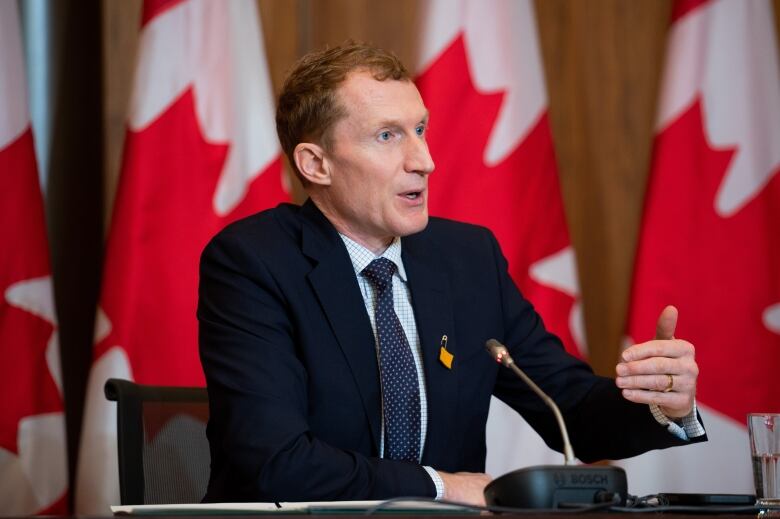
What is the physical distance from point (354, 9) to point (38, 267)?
1607 mm

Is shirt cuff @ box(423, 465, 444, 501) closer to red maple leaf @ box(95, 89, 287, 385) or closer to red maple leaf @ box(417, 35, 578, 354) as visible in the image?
red maple leaf @ box(95, 89, 287, 385)

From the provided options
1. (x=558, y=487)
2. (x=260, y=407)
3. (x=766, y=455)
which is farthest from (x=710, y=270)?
(x=558, y=487)

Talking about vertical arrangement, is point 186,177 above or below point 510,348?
above

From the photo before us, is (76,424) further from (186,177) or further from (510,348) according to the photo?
(510,348)

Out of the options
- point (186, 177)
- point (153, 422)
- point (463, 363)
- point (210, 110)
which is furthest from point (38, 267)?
point (463, 363)

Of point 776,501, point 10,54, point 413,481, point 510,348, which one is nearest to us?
point 776,501

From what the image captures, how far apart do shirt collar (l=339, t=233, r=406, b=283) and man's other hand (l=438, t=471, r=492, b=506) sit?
635 mm

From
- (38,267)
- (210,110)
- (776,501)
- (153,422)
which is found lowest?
(776,501)

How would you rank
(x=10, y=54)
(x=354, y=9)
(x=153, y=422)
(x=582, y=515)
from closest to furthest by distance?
(x=582, y=515) < (x=153, y=422) < (x=10, y=54) < (x=354, y=9)

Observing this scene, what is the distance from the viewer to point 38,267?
3.19 m

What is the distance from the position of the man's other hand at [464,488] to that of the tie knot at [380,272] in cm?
59

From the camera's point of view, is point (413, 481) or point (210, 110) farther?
point (210, 110)

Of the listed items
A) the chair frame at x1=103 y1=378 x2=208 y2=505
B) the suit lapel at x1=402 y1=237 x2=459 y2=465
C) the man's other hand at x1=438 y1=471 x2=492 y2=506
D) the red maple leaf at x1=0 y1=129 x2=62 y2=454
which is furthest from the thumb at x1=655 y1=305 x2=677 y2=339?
the red maple leaf at x1=0 y1=129 x2=62 y2=454

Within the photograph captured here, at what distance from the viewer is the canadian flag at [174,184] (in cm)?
318
